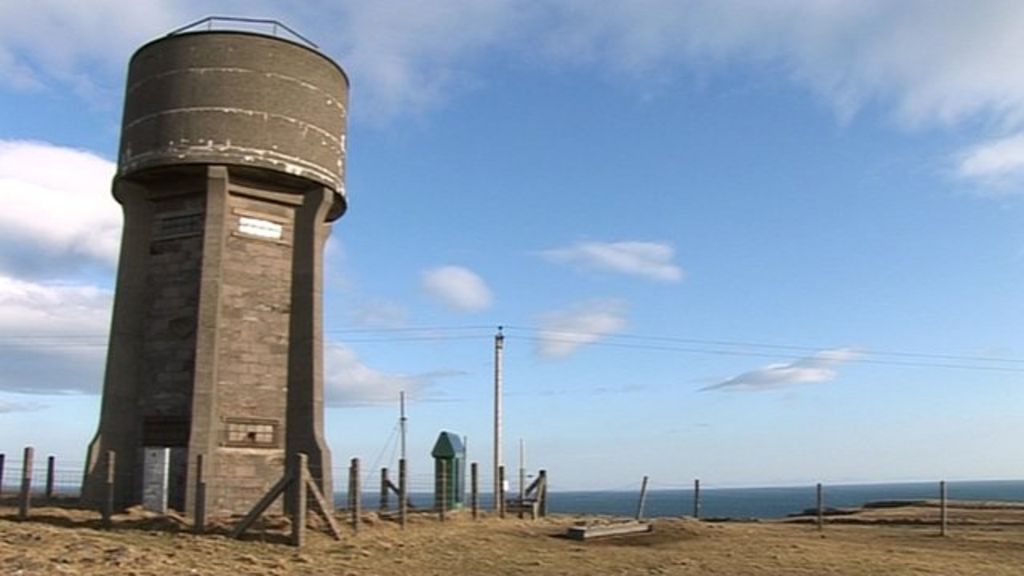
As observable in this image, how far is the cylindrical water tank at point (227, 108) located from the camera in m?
25.2

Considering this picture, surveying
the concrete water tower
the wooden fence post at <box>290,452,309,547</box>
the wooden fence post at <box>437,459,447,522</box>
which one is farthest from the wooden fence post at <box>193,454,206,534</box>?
the wooden fence post at <box>437,459,447,522</box>

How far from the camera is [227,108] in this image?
25.4 meters

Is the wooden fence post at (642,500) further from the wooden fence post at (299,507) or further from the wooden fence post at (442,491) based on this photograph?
the wooden fence post at (299,507)

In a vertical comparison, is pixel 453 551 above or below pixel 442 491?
below

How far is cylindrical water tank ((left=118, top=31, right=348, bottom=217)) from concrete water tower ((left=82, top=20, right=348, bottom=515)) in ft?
0.12

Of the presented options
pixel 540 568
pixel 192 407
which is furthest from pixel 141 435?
pixel 540 568

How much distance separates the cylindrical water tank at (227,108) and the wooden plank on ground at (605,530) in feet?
36.4

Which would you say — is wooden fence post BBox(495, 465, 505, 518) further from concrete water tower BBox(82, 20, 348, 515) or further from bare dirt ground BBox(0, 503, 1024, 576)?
concrete water tower BBox(82, 20, 348, 515)

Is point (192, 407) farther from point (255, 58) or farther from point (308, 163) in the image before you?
point (255, 58)

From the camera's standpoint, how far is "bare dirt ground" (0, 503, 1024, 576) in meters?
16.5

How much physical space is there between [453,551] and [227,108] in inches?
505

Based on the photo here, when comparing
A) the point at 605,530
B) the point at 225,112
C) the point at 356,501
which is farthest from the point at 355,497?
the point at 225,112

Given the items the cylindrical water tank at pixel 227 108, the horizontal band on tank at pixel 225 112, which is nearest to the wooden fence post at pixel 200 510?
the cylindrical water tank at pixel 227 108

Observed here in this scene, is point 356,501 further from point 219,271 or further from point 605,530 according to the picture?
point 219,271
